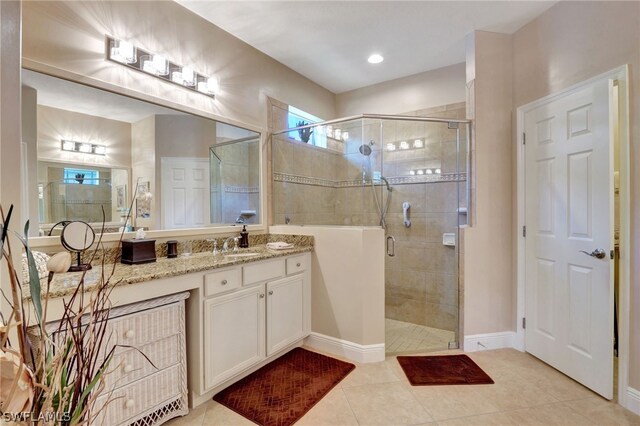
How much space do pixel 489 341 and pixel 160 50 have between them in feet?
11.5

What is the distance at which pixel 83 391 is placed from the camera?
656 millimetres

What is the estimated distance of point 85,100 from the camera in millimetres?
1825

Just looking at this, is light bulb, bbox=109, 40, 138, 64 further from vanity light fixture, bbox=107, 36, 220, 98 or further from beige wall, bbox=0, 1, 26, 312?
beige wall, bbox=0, 1, 26, 312

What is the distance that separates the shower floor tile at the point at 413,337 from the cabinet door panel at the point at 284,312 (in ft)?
2.78

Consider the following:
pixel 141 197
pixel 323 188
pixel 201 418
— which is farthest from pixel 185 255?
pixel 323 188

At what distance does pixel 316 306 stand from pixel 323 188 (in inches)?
46.3

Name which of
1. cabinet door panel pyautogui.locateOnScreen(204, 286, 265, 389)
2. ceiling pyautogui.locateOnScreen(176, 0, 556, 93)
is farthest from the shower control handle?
cabinet door panel pyautogui.locateOnScreen(204, 286, 265, 389)

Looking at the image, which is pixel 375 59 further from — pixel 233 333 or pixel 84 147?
pixel 233 333

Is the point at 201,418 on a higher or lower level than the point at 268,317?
lower

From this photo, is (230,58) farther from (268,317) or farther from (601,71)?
(601,71)

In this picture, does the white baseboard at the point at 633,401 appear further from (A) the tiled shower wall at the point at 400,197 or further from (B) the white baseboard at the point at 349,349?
(B) the white baseboard at the point at 349,349

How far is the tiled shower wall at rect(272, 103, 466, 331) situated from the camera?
286 centimetres

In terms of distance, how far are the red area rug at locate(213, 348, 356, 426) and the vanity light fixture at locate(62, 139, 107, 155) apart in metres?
1.73

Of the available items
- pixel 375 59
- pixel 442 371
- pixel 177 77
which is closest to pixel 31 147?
pixel 177 77
